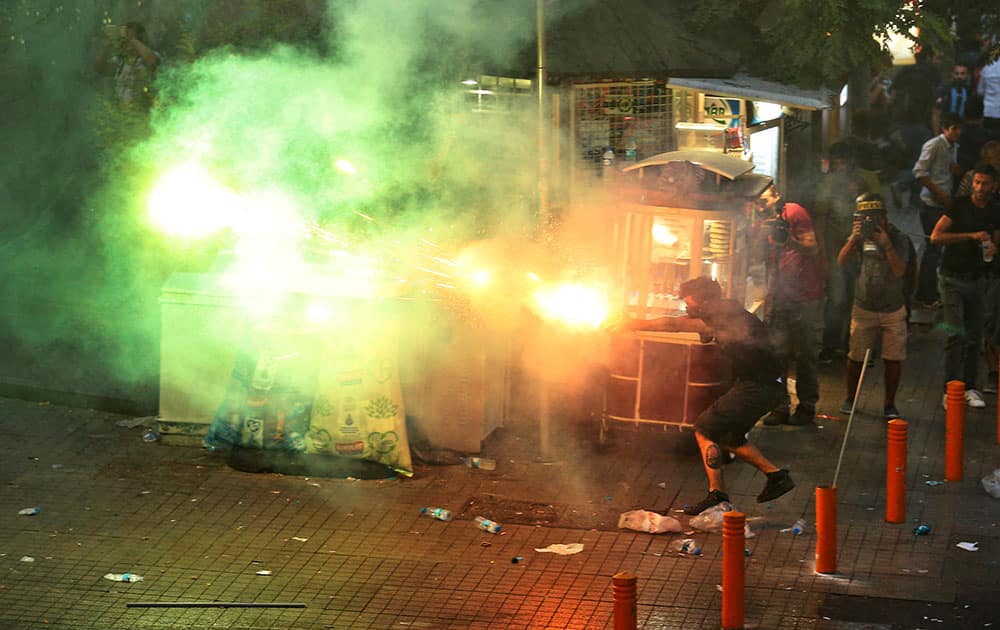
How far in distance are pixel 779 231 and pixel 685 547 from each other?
11.0 feet

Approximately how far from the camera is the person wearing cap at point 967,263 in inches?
407

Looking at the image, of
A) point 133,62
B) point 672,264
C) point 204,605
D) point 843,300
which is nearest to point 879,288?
point 672,264

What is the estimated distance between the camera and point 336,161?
1101 cm

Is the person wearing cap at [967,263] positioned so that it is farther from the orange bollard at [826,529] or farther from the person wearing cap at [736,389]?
the orange bollard at [826,529]

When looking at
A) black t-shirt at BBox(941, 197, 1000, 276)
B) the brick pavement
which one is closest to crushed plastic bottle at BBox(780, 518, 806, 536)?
the brick pavement

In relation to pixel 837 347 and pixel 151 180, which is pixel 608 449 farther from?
pixel 151 180

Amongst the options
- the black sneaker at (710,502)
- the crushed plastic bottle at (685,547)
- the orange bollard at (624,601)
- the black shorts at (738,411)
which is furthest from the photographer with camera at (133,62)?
the orange bollard at (624,601)

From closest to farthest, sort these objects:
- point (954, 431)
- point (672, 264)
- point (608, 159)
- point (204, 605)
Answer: point (204, 605) → point (954, 431) → point (672, 264) → point (608, 159)

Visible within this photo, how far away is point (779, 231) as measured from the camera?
34.3ft

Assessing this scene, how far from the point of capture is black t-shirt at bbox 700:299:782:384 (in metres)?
8.45

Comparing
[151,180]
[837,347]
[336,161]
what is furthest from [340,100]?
[837,347]

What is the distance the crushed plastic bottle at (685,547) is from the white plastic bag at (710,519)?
26 cm

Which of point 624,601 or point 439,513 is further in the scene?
point 439,513

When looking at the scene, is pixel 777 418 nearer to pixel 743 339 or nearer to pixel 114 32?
pixel 743 339
